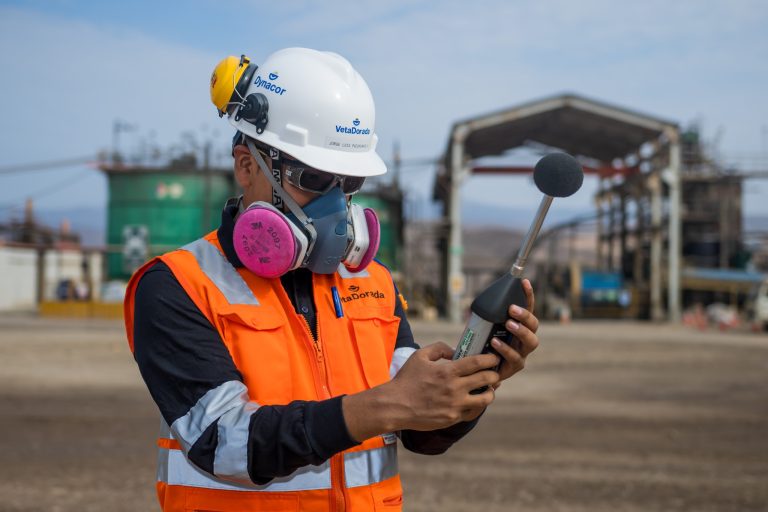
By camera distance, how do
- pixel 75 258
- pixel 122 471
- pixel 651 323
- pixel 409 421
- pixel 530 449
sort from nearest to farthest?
pixel 409 421 < pixel 122 471 < pixel 530 449 < pixel 651 323 < pixel 75 258

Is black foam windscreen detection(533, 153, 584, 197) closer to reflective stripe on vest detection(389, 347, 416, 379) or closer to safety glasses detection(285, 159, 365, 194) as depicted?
safety glasses detection(285, 159, 365, 194)

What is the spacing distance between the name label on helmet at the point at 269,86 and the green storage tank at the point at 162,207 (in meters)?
31.6

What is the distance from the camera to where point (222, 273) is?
221 centimetres

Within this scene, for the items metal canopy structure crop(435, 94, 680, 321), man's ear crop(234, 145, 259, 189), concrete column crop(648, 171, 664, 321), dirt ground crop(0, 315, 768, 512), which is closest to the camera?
man's ear crop(234, 145, 259, 189)

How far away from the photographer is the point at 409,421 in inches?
71.5

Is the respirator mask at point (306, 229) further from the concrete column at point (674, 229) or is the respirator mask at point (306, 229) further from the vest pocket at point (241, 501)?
the concrete column at point (674, 229)

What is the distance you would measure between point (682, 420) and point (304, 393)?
8905 mm

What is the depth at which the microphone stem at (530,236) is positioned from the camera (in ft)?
6.07

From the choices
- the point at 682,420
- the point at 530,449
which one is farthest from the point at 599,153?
the point at 530,449

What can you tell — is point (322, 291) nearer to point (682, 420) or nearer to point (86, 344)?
point (682, 420)

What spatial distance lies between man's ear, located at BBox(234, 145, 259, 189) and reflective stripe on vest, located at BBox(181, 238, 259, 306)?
214 millimetres

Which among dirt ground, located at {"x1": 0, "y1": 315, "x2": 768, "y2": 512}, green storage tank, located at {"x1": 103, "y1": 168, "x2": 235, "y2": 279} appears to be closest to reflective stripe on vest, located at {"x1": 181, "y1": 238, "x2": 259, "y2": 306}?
dirt ground, located at {"x1": 0, "y1": 315, "x2": 768, "y2": 512}

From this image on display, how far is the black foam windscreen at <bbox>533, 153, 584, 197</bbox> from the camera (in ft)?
6.14

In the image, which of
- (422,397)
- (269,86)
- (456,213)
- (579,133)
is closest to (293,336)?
(422,397)
